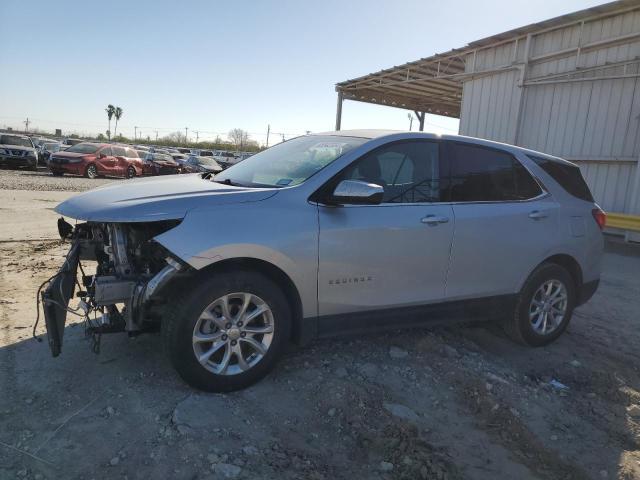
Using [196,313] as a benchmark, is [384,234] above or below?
above

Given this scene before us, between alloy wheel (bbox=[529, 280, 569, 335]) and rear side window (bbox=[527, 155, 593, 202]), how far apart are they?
0.90 meters

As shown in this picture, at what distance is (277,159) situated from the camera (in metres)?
4.12

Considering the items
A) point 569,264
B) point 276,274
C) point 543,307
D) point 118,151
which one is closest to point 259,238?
point 276,274

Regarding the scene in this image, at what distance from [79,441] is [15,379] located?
0.90 m

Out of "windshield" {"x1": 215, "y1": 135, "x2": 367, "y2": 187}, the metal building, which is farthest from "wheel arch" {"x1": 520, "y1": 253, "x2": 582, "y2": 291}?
the metal building

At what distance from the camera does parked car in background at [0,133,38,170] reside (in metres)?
22.4

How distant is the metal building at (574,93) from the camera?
10344mm

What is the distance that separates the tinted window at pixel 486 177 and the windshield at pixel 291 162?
85 cm

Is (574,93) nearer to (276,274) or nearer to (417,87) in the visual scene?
(417,87)

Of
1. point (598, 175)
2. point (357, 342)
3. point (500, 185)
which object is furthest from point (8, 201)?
point (598, 175)

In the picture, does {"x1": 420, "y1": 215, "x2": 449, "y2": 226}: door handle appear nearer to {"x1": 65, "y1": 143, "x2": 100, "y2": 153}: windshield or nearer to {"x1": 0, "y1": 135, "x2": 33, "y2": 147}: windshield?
{"x1": 65, "y1": 143, "x2": 100, "y2": 153}: windshield

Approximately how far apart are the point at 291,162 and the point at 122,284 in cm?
155

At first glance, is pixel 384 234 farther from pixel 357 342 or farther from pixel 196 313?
pixel 196 313

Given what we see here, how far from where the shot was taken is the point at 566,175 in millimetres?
4766
